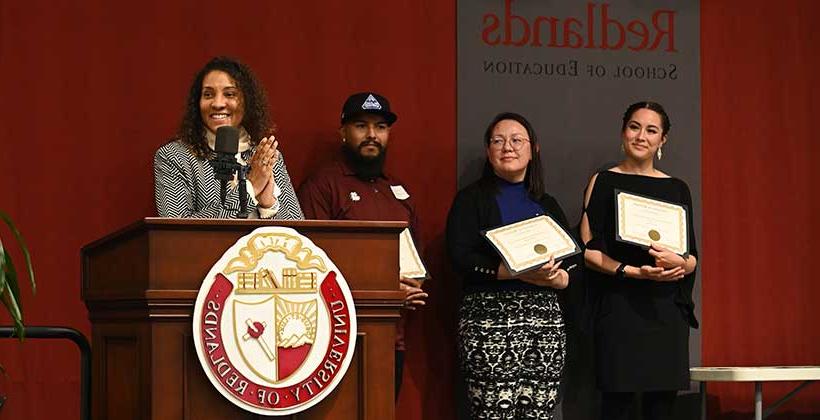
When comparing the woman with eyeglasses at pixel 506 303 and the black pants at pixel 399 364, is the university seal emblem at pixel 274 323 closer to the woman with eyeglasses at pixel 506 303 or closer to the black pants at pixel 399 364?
the woman with eyeglasses at pixel 506 303

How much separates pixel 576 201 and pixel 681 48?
949mm

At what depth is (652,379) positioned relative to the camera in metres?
5.16

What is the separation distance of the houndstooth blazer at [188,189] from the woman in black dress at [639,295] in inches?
64.6

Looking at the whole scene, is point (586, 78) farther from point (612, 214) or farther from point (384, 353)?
point (384, 353)

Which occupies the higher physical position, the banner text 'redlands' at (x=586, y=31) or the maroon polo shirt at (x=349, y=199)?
the banner text 'redlands' at (x=586, y=31)

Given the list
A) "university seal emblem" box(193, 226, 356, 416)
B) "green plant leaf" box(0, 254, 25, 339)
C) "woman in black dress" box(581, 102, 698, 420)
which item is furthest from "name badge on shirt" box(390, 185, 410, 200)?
"green plant leaf" box(0, 254, 25, 339)

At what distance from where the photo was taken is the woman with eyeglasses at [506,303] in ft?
16.3

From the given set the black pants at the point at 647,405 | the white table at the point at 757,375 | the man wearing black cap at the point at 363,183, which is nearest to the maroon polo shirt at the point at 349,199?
the man wearing black cap at the point at 363,183

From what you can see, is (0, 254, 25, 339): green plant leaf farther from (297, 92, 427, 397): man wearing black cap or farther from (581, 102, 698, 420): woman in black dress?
(581, 102, 698, 420): woman in black dress

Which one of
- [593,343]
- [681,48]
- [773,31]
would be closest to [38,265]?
[593,343]

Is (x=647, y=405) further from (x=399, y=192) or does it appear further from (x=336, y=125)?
(x=336, y=125)

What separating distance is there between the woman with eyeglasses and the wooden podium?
164 cm

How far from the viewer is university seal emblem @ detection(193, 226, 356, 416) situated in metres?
3.12

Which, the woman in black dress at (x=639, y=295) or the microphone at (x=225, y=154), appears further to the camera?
the woman in black dress at (x=639, y=295)
